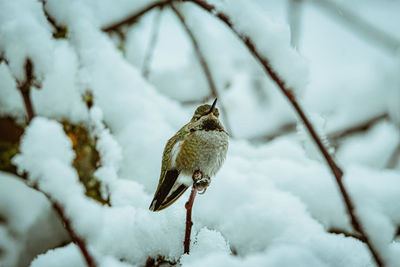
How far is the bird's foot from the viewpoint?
2.64 feet

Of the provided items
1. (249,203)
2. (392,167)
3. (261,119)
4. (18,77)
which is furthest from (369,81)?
(18,77)

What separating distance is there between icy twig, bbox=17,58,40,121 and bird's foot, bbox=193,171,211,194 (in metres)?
0.40

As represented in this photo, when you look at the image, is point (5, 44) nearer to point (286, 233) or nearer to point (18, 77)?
point (18, 77)

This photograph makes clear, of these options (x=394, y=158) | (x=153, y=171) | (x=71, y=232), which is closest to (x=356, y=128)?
(x=394, y=158)

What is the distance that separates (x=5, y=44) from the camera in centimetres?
63

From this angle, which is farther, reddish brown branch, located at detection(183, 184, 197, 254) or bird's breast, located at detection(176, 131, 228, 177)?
bird's breast, located at detection(176, 131, 228, 177)

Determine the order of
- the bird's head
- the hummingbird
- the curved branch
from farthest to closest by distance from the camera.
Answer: the bird's head → the hummingbird → the curved branch

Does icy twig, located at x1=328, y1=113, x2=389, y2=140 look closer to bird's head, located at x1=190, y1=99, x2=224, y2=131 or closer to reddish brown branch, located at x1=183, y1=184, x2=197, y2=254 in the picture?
bird's head, located at x1=190, y1=99, x2=224, y2=131

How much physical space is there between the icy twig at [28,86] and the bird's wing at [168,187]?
346 millimetres

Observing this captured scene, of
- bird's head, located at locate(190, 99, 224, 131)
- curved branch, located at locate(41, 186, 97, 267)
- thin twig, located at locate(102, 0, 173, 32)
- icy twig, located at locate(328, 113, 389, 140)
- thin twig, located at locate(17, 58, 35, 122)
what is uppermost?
icy twig, located at locate(328, 113, 389, 140)

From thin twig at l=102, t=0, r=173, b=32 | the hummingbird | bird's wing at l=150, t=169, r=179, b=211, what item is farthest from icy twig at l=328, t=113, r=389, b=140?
bird's wing at l=150, t=169, r=179, b=211

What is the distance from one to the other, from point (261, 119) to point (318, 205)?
5.79ft

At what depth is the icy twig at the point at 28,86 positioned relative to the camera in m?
0.59

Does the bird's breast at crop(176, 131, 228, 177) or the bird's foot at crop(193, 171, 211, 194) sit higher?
the bird's breast at crop(176, 131, 228, 177)
